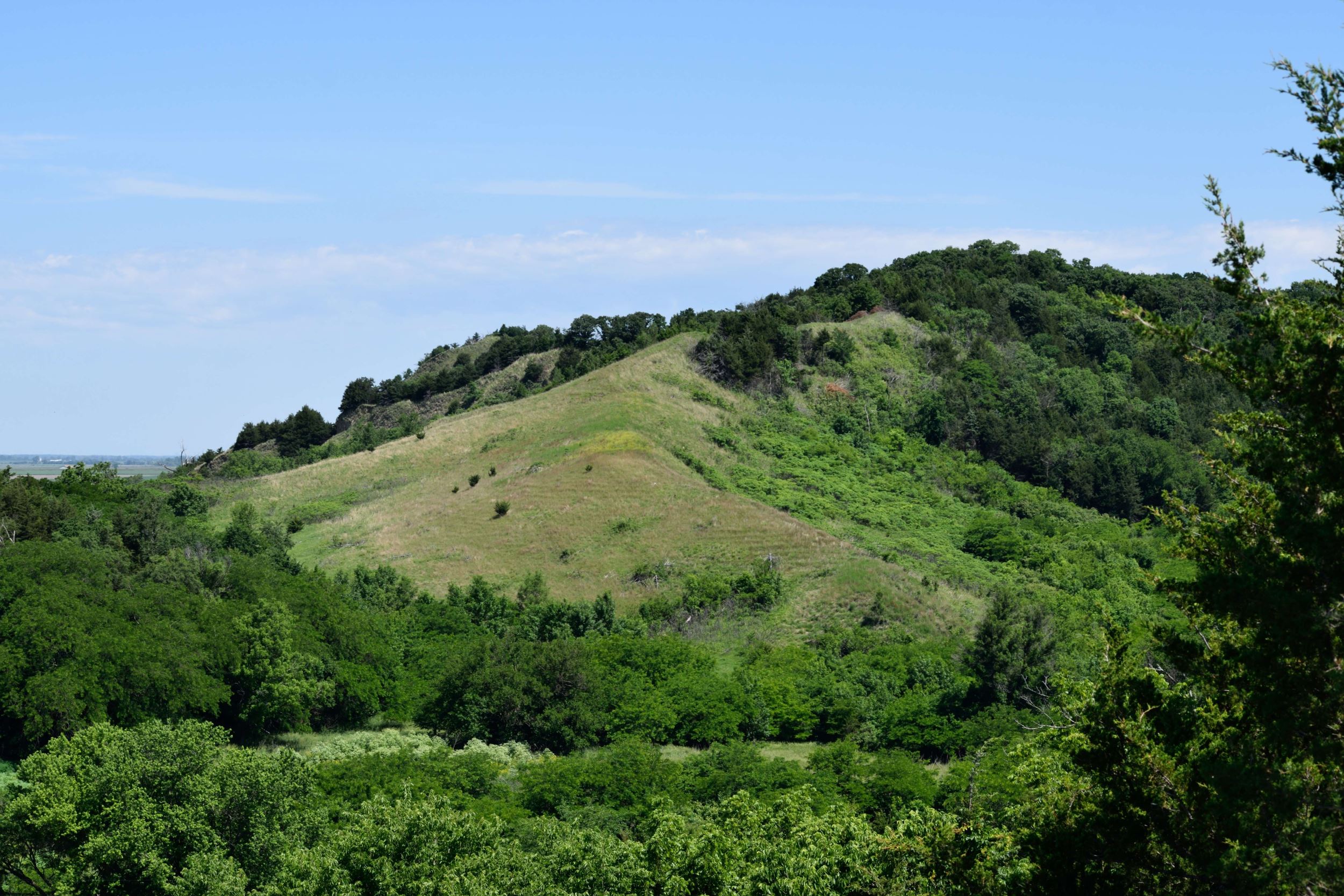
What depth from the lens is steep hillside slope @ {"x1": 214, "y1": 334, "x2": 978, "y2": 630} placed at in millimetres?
69188

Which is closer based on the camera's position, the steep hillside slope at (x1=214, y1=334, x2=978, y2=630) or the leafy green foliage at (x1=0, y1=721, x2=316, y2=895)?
the leafy green foliage at (x1=0, y1=721, x2=316, y2=895)

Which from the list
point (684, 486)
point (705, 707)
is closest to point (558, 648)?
point (705, 707)

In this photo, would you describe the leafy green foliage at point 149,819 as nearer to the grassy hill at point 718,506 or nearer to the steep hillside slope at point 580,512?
the steep hillside slope at point 580,512

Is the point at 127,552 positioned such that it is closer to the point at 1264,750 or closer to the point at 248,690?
the point at 248,690

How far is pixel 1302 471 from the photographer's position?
15.2m

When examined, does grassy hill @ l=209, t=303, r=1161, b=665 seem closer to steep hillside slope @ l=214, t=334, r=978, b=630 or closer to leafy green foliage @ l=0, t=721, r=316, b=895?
steep hillside slope @ l=214, t=334, r=978, b=630

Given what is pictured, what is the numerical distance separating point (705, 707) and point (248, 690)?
19.5 meters

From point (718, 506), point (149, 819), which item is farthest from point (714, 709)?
point (149, 819)

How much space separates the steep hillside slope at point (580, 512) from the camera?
69.2m

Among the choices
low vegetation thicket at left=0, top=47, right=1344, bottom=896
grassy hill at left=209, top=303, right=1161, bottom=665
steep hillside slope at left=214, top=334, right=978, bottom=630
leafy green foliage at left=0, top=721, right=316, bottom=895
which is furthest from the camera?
grassy hill at left=209, top=303, right=1161, bottom=665

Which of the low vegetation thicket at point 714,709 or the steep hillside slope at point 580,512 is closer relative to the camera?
the low vegetation thicket at point 714,709

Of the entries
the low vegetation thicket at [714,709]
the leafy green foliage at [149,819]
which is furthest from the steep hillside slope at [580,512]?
the leafy green foliage at [149,819]

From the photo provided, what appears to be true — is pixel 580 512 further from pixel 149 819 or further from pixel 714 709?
pixel 149 819

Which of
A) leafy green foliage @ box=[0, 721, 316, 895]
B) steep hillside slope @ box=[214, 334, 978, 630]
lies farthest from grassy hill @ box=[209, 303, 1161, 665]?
leafy green foliage @ box=[0, 721, 316, 895]
